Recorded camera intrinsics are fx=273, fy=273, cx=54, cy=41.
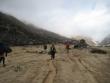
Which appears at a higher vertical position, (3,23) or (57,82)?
(3,23)

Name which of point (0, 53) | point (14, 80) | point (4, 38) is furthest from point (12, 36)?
point (14, 80)

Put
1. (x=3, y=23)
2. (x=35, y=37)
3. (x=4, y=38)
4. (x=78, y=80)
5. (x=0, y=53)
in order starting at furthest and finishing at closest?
1. (x=35, y=37)
2. (x=3, y=23)
3. (x=4, y=38)
4. (x=0, y=53)
5. (x=78, y=80)

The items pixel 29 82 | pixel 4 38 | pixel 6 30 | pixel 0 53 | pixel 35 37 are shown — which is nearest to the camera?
pixel 29 82

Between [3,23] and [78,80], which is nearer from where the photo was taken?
[78,80]

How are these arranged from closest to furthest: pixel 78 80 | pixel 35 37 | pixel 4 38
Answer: pixel 78 80 → pixel 4 38 → pixel 35 37

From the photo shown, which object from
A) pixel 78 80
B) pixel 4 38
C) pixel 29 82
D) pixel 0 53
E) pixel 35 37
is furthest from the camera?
pixel 35 37

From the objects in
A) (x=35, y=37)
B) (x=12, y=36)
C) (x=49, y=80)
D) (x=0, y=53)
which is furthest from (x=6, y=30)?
(x=49, y=80)

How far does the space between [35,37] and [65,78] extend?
149093 mm

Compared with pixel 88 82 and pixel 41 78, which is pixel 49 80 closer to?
pixel 41 78

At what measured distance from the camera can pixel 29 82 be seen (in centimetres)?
1688

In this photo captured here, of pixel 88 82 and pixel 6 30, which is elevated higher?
pixel 6 30

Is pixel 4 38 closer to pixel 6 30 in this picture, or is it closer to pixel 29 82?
pixel 6 30

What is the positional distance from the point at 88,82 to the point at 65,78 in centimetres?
208

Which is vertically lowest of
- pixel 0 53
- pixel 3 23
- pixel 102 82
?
pixel 102 82
